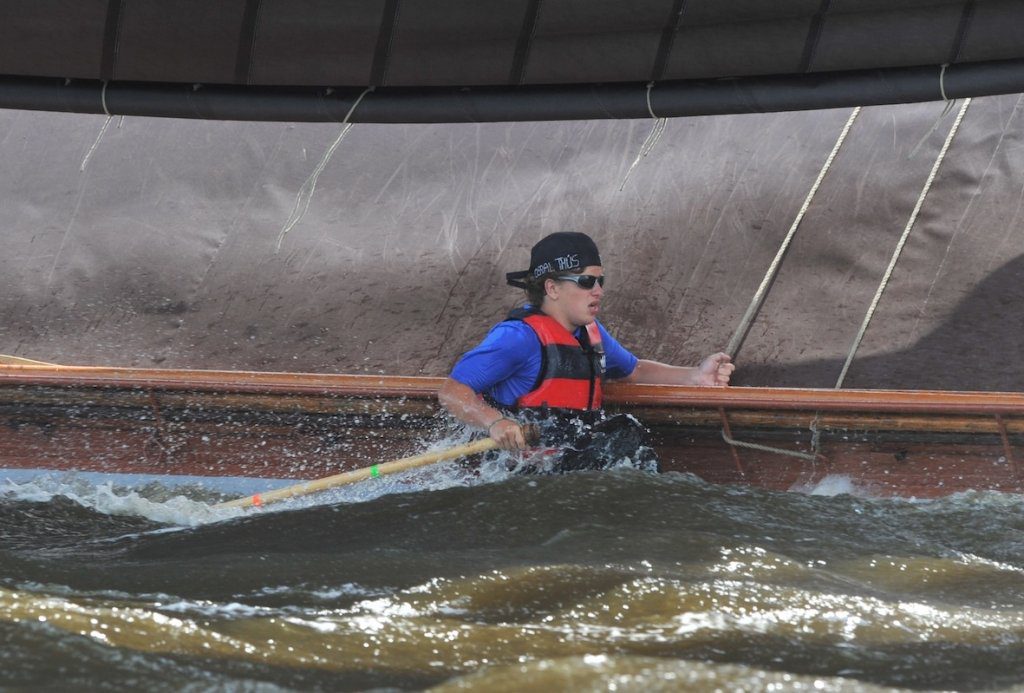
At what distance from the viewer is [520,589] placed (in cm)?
246

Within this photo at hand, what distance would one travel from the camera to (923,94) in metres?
3.37

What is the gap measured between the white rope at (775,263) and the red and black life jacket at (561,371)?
0.73m

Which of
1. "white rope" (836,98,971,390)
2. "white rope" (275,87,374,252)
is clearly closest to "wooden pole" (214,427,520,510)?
"white rope" (836,98,971,390)

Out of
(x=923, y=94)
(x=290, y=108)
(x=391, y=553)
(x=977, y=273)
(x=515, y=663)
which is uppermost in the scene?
(x=290, y=108)

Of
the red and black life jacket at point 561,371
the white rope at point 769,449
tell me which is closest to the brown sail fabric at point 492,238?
the white rope at point 769,449

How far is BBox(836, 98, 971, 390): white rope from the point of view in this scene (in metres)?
3.90

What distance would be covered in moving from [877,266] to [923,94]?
2.62 feet

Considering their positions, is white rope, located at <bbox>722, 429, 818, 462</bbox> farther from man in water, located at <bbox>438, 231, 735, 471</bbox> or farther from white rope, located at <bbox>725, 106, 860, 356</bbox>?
white rope, located at <bbox>725, 106, 860, 356</bbox>

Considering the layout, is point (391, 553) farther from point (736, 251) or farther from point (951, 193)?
point (951, 193)

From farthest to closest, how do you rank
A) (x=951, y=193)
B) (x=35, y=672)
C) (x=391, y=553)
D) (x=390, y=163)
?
(x=390, y=163)
(x=951, y=193)
(x=391, y=553)
(x=35, y=672)

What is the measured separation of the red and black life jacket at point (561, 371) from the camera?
342 cm

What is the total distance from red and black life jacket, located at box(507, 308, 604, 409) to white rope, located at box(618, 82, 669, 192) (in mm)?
697

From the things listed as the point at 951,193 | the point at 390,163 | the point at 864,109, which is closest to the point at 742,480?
the point at 951,193

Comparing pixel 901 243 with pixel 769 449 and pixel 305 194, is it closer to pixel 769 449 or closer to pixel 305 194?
pixel 769 449
